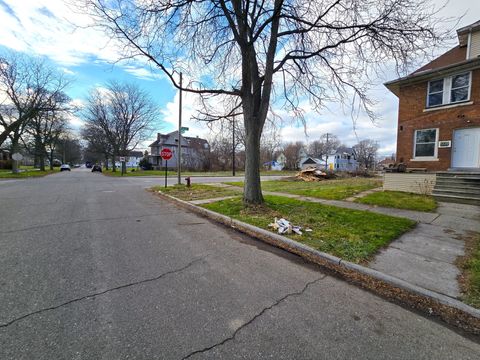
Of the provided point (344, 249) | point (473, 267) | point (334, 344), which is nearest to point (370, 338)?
point (334, 344)

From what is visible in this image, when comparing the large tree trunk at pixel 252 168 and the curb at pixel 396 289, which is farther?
the large tree trunk at pixel 252 168

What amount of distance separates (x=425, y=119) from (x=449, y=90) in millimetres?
1583

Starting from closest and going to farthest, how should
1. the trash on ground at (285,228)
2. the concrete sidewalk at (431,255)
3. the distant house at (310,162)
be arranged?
1. the concrete sidewalk at (431,255)
2. the trash on ground at (285,228)
3. the distant house at (310,162)

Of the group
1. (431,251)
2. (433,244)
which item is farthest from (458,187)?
(431,251)

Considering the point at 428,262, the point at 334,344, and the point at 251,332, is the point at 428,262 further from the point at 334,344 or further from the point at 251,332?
the point at 251,332

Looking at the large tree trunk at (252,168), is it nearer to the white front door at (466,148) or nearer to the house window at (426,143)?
the house window at (426,143)

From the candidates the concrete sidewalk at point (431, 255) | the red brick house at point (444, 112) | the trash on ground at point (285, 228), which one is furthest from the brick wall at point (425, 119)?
the trash on ground at point (285, 228)

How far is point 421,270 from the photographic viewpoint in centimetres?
351

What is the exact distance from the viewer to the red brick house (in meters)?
10.5

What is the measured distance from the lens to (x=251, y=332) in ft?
7.30

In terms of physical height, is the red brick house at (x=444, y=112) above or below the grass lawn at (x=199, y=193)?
above

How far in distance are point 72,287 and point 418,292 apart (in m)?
4.62

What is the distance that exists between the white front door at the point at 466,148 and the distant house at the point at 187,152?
46.2m

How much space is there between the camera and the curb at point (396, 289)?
8.45 feet
